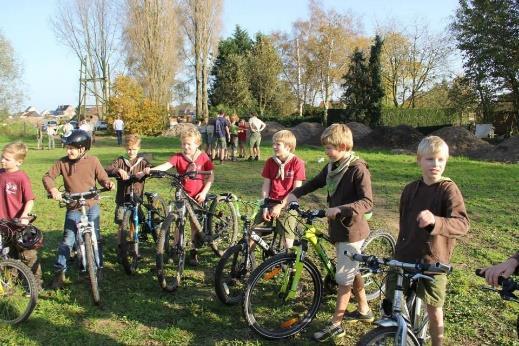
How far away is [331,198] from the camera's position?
3.91 m

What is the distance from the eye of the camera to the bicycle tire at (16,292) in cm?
412

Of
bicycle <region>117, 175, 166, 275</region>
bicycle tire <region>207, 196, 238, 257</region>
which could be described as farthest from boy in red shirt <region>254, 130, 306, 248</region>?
bicycle <region>117, 175, 166, 275</region>

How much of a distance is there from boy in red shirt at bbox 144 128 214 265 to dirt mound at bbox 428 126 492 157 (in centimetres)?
1793

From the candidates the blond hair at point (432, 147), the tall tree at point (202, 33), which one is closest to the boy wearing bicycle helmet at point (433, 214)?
the blond hair at point (432, 147)

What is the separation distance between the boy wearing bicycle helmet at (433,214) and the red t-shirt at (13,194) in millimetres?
3606

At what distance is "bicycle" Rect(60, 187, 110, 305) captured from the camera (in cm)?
449

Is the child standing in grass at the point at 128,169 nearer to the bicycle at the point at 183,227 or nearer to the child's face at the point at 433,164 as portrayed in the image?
the bicycle at the point at 183,227

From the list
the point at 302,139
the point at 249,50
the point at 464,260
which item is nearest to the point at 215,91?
the point at 249,50

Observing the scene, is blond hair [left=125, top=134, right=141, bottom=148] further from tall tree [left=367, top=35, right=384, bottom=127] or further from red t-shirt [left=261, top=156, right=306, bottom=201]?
tall tree [left=367, top=35, right=384, bottom=127]

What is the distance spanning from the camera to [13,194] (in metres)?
4.61

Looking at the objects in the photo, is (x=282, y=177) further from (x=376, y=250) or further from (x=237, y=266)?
(x=376, y=250)

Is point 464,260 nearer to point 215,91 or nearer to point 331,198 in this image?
point 331,198

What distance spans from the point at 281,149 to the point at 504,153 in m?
17.7

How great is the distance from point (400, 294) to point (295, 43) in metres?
50.3
